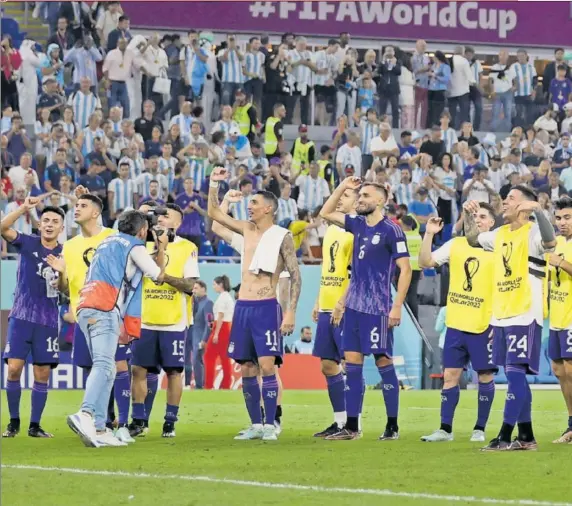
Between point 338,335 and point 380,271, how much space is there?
3.54 ft

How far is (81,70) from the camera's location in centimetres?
2698

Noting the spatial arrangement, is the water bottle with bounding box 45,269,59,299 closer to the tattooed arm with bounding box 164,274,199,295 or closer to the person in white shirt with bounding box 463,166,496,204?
the tattooed arm with bounding box 164,274,199,295

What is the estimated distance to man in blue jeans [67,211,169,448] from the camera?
11.4 m

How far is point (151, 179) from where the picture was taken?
974 inches

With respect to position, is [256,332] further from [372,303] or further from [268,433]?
[372,303]

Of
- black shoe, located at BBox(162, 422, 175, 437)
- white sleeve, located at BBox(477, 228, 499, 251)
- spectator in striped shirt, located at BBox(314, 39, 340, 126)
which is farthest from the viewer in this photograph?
spectator in striped shirt, located at BBox(314, 39, 340, 126)

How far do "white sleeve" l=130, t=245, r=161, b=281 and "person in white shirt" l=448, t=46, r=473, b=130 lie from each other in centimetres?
1976

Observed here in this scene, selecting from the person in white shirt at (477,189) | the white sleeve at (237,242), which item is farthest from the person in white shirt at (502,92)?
the white sleeve at (237,242)

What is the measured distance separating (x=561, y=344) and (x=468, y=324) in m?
0.87

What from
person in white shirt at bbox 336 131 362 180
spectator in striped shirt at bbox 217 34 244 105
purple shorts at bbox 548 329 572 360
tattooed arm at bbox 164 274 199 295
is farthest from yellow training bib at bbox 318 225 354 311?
spectator in striped shirt at bbox 217 34 244 105

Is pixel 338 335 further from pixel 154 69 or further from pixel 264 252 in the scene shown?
pixel 154 69

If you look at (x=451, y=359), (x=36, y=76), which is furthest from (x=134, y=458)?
(x=36, y=76)

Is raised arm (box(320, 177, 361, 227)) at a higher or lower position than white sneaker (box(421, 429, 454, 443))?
higher

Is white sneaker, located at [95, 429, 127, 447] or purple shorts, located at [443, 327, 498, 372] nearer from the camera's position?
white sneaker, located at [95, 429, 127, 447]
